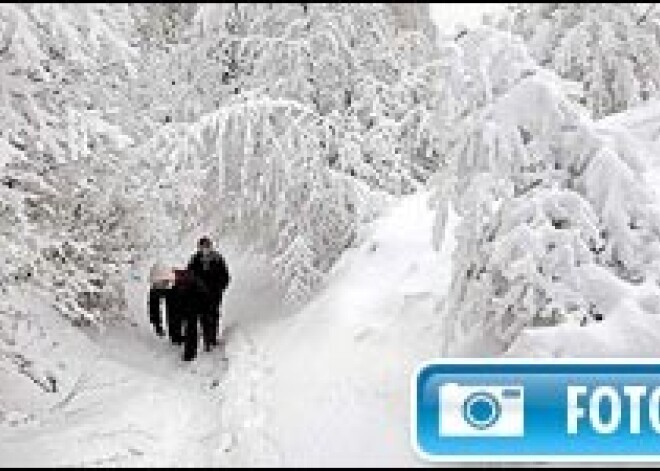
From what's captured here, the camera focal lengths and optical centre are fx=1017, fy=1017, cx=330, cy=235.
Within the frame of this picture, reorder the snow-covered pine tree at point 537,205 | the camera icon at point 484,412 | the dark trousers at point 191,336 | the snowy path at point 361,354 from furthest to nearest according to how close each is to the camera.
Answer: the dark trousers at point 191,336
the snowy path at point 361,354
the snow-covered pine tree at point 537,205
the camera icon at point 484,412

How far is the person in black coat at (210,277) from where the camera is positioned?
47.7 feet

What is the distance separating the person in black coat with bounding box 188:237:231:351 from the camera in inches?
572

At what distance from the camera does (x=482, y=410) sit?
800cm

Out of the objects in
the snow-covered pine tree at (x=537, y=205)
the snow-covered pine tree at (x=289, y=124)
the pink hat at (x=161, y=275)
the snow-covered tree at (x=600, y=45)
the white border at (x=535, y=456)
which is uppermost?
the snow-covered tree at (x=600, y=45)

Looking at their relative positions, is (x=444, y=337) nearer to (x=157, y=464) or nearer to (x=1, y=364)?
(x=157, y=464)

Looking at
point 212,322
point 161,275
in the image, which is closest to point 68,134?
point 212,322

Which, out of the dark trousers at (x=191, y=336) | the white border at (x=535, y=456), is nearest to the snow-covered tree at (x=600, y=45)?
the dark trousers at (x=191, y=336)

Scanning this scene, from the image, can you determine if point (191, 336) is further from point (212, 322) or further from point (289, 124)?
point (289, 124)

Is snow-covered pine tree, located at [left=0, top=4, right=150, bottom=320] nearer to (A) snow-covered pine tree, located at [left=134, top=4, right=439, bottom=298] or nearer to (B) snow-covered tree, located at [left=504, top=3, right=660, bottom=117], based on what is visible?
(A) snow-covered pine tree, located at [left=134, top=4, right=439, bottom=298]

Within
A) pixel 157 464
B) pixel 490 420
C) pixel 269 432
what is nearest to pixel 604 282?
pixel 490 420

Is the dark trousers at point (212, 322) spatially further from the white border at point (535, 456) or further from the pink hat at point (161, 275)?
the white border at point (535, 456)

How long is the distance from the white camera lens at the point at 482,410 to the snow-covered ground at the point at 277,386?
28.4 inches

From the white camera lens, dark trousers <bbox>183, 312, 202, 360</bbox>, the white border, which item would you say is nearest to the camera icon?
the white camera lens

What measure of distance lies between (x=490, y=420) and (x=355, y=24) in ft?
35.1
